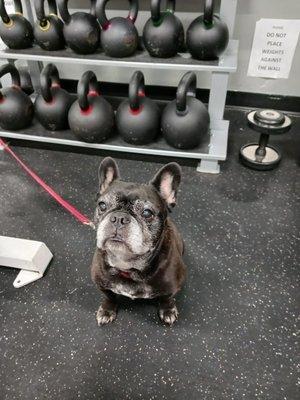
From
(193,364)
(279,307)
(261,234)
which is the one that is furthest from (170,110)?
(193,364)

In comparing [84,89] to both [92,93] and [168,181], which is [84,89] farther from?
[168,181]

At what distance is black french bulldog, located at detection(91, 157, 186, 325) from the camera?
893mm

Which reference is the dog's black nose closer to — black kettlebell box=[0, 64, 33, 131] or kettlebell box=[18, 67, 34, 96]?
black kettlebell box=[0, 64, 33, 131]

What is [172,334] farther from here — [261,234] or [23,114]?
[23,114]

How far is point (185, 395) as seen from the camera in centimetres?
107

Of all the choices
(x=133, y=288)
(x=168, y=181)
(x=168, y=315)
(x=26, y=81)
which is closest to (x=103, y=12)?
(x=26, y=81)

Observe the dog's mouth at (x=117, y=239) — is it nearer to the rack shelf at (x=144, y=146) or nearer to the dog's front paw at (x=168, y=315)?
the dog's front paw at (x=168, y=315)

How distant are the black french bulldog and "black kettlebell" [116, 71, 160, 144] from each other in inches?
32.6

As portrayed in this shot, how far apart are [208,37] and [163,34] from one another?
225 mm

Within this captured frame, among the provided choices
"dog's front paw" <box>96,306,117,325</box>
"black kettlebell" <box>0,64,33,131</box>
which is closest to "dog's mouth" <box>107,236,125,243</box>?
"dog's front paw" <box>96,306,117,325</box>

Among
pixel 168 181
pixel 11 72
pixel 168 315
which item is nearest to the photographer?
pixel 168 181

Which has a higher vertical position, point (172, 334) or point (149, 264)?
point (149, 264)

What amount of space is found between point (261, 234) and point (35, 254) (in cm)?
105

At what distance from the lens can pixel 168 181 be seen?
1.00 metres
